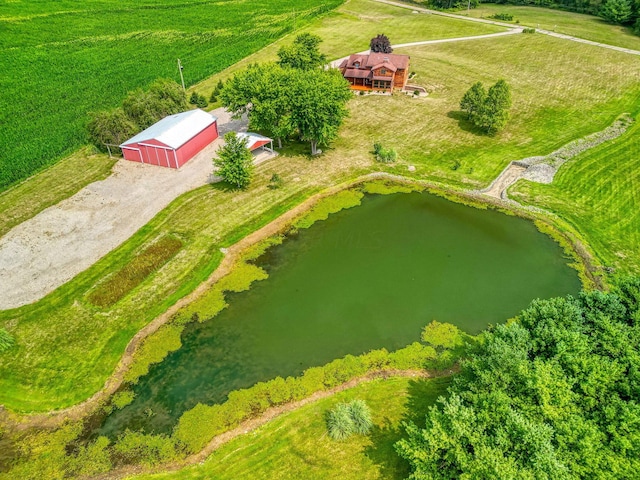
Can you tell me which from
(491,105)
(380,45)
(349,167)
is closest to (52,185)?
(349,167)

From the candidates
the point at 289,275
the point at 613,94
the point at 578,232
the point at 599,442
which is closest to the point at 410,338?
the point at 289,275

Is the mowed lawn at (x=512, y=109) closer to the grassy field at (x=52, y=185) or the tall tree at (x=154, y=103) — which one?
the tall tree at (x=154, y=103)

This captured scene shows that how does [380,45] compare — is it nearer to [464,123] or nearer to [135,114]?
[464,123]

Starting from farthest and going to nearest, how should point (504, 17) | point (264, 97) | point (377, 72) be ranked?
point (504, 17) → point (377, 72) → point (264, 97)

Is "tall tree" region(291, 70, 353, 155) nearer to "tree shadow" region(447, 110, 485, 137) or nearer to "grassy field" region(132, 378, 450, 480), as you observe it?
"tree shadow" region(447, 110, 485, 137)

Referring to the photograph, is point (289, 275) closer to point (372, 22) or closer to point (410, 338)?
point (410, 338)

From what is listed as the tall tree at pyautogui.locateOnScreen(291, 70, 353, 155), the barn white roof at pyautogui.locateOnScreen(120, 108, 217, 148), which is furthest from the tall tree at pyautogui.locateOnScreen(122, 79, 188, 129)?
the tall tree at pyautogui.locateOnScreen(291, 70, 353, 155)
